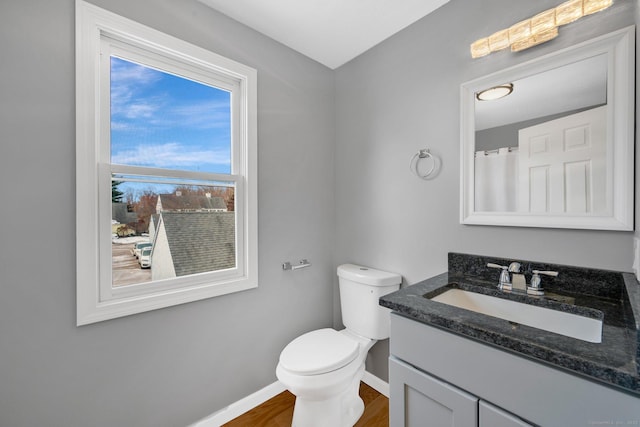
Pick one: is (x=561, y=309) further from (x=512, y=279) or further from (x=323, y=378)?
(x=323, y=378)

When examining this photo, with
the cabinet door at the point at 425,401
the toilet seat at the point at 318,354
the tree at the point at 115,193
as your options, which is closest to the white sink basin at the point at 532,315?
the cabinet door at the point at 425,401

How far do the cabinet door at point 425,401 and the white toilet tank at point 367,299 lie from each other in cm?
60

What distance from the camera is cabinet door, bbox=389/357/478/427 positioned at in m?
0.82

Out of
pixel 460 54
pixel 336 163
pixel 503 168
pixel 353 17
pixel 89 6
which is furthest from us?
pixel 336 163

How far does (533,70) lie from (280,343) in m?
2.04

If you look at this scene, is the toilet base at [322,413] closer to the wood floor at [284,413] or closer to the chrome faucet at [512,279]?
the wood floor at [284,413]

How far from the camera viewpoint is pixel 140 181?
1.32 meters

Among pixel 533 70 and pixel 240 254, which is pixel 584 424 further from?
pixel 240 254

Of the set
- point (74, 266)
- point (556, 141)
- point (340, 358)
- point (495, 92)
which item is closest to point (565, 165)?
point (556, 141)

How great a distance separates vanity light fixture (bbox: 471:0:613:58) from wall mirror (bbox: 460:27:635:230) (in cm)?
9

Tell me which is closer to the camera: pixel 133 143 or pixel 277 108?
pixel 133 143

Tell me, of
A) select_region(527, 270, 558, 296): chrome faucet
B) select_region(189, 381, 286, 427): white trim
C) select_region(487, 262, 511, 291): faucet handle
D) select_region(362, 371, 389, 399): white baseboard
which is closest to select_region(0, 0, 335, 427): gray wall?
select_region(189, 381, 286, 427): white trim

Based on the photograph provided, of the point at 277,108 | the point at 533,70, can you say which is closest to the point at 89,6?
the point at 277,108

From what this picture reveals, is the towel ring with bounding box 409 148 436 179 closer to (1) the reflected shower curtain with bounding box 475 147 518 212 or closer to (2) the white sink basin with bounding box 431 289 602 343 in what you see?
(1) the reflected shower curtain with bounding box 475 147 518 212
